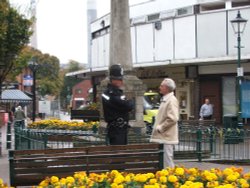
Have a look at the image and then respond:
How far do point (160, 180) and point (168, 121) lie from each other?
2639 mm

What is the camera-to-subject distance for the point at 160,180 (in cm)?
638

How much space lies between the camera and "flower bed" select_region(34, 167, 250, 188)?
246 inches

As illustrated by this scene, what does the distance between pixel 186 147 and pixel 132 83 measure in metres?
2.26

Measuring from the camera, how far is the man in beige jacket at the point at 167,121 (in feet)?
29.4

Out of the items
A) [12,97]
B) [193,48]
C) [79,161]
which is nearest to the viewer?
[79,161]

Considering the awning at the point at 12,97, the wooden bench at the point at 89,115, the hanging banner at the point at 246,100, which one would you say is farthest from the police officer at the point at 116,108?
the awning at the point at 12,97

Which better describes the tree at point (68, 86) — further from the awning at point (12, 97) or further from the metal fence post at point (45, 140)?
the metal fence post at point (45, 140)

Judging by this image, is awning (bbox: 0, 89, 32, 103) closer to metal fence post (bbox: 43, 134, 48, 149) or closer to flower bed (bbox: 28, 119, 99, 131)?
flower bed (bbox: 28, 119, 99, 131)

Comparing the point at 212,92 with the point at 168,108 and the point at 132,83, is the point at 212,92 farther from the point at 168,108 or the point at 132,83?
the point at 168,108

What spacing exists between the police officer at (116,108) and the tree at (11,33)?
9.80 m

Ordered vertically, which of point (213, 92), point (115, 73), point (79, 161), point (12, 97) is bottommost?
point (79, 161)

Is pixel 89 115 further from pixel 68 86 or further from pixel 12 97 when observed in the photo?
pixel 68 86

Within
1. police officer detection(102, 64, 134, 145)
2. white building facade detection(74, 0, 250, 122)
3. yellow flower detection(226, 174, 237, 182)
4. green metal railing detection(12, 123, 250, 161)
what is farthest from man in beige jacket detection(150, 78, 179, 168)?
white building facade detection(74, 0, 250, 122)

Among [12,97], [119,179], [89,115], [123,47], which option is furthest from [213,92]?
[119,179]
